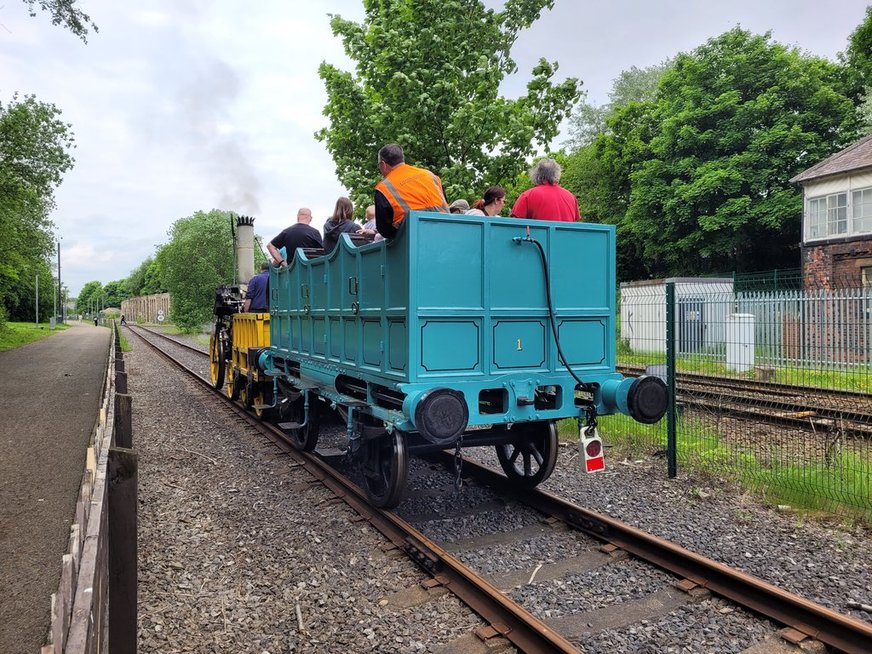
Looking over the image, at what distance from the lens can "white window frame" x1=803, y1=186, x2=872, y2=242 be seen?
72.0 feet

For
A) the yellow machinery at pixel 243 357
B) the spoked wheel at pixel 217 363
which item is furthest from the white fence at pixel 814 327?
the spoked wheel at pixel 217 363

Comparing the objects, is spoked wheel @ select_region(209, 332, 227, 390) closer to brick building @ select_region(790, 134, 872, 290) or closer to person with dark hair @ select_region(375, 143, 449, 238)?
person with dark hair @ select_region(375, 143, 449, 238)

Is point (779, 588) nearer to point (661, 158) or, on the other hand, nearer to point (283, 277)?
point (283, 277)

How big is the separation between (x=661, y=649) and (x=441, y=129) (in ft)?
30.8

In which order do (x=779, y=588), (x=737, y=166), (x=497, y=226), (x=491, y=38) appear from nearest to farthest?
(x=779, y=588) < (x=497, y=226) < (x=491, y=38) < (x=737, y=166)

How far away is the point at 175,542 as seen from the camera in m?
4.84

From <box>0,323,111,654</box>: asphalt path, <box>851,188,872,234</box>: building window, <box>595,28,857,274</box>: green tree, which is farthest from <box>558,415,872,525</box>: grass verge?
<box>595,28,857,274</box>: green tree

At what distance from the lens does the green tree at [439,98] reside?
10797 millimetres

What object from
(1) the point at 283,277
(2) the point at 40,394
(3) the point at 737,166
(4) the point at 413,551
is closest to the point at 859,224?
(3) the point at 737,166

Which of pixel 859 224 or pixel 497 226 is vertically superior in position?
pixel 859 224

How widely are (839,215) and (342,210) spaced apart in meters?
22.7

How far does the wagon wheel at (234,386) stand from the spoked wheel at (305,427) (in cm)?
369

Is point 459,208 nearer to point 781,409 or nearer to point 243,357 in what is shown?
point 781,409

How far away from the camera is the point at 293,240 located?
8.38 meters
